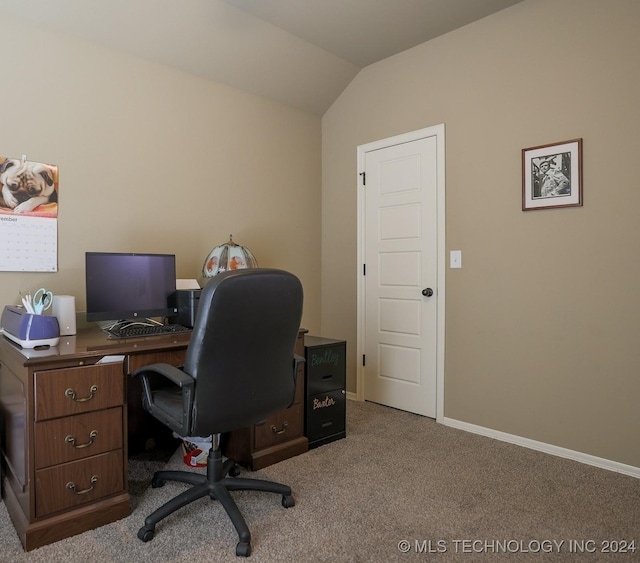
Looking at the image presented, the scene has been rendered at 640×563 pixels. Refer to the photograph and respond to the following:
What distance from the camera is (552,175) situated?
2596 mm

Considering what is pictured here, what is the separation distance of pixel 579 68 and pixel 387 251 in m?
1.63

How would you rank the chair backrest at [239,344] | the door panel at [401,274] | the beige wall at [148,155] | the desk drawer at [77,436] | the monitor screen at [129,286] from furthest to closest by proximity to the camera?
the door panel at [401,274]
the beige wall at [148,155]
the monitor screen at [129,286]
the desk drawer at [77,436]
the chair backrest at [239,344]

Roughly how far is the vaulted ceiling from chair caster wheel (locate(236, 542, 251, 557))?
2595 millimetres

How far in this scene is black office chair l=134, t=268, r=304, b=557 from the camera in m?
1.60

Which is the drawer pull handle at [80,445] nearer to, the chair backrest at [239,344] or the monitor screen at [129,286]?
the chair backrest at [239,344]

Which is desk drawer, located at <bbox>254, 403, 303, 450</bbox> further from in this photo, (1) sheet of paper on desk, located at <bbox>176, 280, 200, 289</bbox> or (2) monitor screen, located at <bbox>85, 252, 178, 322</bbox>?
(1) sheet of paper on desk, located at <bbox>176, 280, 200, 289</bbox>

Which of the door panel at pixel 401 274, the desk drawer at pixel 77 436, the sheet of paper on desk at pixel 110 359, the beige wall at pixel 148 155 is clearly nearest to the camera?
the desk drawer at pixel 77 436

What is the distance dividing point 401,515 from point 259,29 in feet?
9.49

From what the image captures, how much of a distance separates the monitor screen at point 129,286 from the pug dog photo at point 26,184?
1.53ft

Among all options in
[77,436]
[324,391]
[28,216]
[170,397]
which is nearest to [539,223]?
[324,391]

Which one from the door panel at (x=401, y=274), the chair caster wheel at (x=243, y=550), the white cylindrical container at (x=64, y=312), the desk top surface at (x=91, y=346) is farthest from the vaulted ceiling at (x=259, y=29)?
the chair caster wheel at (x=243, y=550)

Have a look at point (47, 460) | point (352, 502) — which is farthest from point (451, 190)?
point (47, 460)

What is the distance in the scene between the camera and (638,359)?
7.62 ft

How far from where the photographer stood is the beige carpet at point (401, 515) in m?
1.67
